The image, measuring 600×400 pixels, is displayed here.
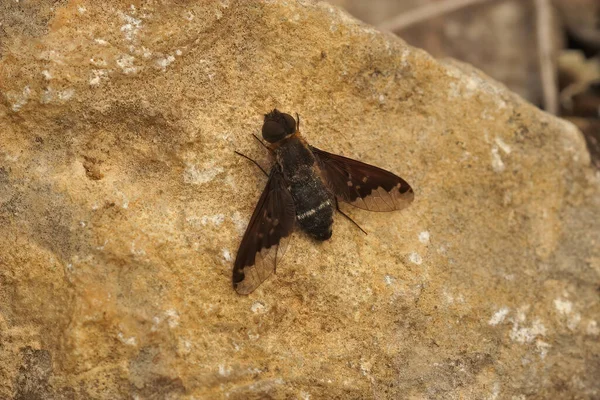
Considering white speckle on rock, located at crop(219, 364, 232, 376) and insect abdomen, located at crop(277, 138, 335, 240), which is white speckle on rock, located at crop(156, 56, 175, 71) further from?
white speckle on rock, located at crop(219, 364, 232, 376)

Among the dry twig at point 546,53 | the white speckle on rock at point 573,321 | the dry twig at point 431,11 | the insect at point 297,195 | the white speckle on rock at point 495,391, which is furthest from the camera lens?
the dry twig at point 431,11

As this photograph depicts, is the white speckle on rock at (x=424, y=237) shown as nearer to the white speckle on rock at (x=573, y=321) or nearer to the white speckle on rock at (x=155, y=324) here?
the white speckle on rock at (x=573, y=321)

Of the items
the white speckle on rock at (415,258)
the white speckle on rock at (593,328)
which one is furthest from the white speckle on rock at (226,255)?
the white speckle on rock at (593,328)

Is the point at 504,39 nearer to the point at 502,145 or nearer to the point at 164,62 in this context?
the point at 502,145

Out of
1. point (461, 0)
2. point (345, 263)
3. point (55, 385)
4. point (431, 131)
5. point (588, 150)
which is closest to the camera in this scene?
point (55, 385)

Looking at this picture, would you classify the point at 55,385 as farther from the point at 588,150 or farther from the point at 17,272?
the point at 588,150

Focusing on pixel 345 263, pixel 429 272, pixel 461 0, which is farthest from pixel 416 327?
pixel 461 0

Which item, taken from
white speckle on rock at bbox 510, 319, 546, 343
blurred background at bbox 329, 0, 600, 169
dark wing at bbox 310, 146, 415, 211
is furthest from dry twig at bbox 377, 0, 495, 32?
white speckle on rock at bbox 510, 319, 546, 343
